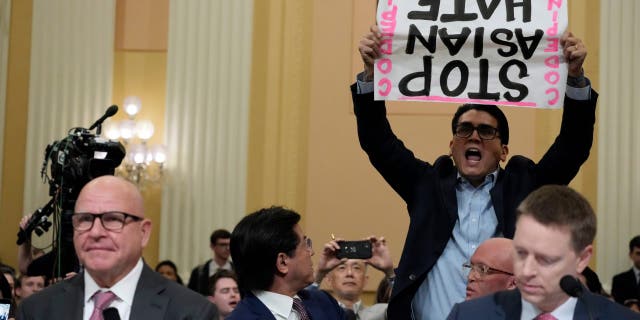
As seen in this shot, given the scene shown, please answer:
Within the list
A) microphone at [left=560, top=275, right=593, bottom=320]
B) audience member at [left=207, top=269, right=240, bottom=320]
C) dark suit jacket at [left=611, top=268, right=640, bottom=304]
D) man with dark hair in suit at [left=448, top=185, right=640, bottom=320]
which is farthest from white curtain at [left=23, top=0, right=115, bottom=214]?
microphone at [left=560, top=275, right=593, bottom=320]

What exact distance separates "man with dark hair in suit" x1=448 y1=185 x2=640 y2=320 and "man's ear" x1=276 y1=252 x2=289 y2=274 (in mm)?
1441

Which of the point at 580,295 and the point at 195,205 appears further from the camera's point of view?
the point at 195,205

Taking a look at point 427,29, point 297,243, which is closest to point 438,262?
point 297,243

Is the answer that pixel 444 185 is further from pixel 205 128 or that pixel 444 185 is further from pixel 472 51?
pixel 205 128

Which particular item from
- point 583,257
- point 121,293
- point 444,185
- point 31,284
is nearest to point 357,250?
point 444,185

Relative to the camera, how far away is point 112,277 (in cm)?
380

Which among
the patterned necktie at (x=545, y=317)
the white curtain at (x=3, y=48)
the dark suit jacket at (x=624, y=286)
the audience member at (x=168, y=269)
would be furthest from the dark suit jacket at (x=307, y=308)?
the white curtain at (x=3, y=48)

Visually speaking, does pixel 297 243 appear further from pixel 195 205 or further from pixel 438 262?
pixel 195 205

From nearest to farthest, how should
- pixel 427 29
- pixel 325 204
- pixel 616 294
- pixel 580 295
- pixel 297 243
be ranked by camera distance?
pixel 580 295
pixel 297 243
pixel 427 29
pixel 616 294
pixel 325 204

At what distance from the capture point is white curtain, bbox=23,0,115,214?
1154 cm

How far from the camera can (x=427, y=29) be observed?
5.05 m

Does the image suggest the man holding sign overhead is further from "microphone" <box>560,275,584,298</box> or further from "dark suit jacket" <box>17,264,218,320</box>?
"microphone" <box>560,275,584,298</box>

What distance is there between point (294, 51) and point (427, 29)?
20.8 feet

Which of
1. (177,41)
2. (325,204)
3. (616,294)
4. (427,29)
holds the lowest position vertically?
(616,294)
